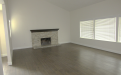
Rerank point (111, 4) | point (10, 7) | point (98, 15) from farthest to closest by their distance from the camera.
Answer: point (10, 7)
point (98, 15)
point (111, 4)

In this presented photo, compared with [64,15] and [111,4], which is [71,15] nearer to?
[64,15]

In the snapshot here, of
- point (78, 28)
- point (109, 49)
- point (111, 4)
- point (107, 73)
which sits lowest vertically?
point (107, 73)

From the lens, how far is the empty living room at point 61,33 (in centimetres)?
421

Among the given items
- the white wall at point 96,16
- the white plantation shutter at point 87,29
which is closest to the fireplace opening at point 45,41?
the white wall at point 96,16

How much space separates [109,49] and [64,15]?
4682 millimetres

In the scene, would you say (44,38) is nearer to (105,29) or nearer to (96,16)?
(96,16)

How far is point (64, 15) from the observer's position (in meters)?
8.16

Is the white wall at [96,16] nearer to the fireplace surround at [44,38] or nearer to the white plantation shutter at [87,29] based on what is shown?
the white plantation shutter at [87,29]

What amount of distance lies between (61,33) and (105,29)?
3795 millimetres

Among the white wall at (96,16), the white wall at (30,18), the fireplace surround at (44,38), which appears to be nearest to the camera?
the white wall at (96,16)

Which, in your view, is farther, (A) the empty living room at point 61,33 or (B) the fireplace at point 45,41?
(B) the fireplace at point 45,41

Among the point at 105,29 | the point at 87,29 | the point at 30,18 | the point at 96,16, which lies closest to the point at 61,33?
the point at 87,29

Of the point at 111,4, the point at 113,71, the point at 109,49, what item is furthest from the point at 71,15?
the point at 113,71

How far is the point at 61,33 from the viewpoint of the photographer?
8.16 m
